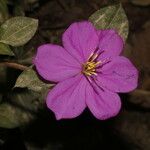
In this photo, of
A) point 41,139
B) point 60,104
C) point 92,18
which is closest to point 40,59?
point 60,104

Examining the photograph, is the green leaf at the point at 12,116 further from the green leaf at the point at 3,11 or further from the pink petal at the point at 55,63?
the pink petal at the point at 55,63

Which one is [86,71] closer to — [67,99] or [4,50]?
[67,99]

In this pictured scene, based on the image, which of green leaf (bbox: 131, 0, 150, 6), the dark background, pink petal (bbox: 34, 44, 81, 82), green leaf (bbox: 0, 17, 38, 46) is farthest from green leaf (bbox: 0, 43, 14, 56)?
green leaf (bbox: 131, 0, 150, 6)

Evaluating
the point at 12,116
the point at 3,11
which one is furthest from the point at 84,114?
the point at 3,11

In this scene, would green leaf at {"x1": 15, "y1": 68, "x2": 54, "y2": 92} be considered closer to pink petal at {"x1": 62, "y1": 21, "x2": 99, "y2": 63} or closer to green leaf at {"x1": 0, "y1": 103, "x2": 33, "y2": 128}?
pink petal at {"x1": 62, "y1": 21, "x2": 99, "y2": 63}

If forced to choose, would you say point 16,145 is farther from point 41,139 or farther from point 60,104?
point 60,104

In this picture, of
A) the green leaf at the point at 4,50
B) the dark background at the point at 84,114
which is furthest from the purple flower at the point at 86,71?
the dark background at the point at 84,114
